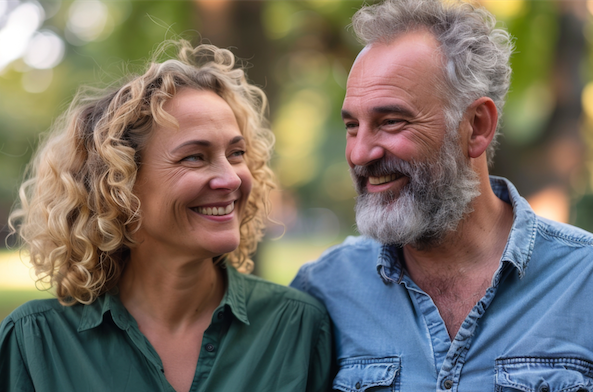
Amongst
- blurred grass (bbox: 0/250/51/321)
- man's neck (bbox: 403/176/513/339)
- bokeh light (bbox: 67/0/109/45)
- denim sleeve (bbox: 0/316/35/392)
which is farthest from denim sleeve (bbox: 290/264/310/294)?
blurred grass (bbox: 0/250/51/321)

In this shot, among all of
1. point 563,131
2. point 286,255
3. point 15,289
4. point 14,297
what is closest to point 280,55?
point 563,131

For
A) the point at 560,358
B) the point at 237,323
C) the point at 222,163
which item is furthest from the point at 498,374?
the point at 222,163

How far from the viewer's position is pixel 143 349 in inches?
99.3

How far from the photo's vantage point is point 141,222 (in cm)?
264

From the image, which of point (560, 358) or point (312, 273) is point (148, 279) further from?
point (560, 358)

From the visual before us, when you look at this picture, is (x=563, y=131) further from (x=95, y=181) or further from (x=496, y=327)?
(x=95, y=181)

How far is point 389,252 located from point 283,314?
605mm

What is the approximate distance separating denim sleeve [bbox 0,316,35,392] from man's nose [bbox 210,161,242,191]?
42.6 inches

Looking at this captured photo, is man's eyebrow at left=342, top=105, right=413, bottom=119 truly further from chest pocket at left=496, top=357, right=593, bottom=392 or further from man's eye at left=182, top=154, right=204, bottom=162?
chest pocket at left=496, top=357, right=593, bottom=392

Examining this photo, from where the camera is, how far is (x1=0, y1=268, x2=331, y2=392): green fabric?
242 centimetres

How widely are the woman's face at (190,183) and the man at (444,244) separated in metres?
0.63

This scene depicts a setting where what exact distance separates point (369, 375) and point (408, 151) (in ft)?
3.36

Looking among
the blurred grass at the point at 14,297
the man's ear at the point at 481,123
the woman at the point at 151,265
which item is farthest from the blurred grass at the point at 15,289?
the man's ear at the point at 481,123

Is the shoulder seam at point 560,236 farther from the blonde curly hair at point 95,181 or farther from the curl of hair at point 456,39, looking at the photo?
the blonde curly hair at point 95,181
